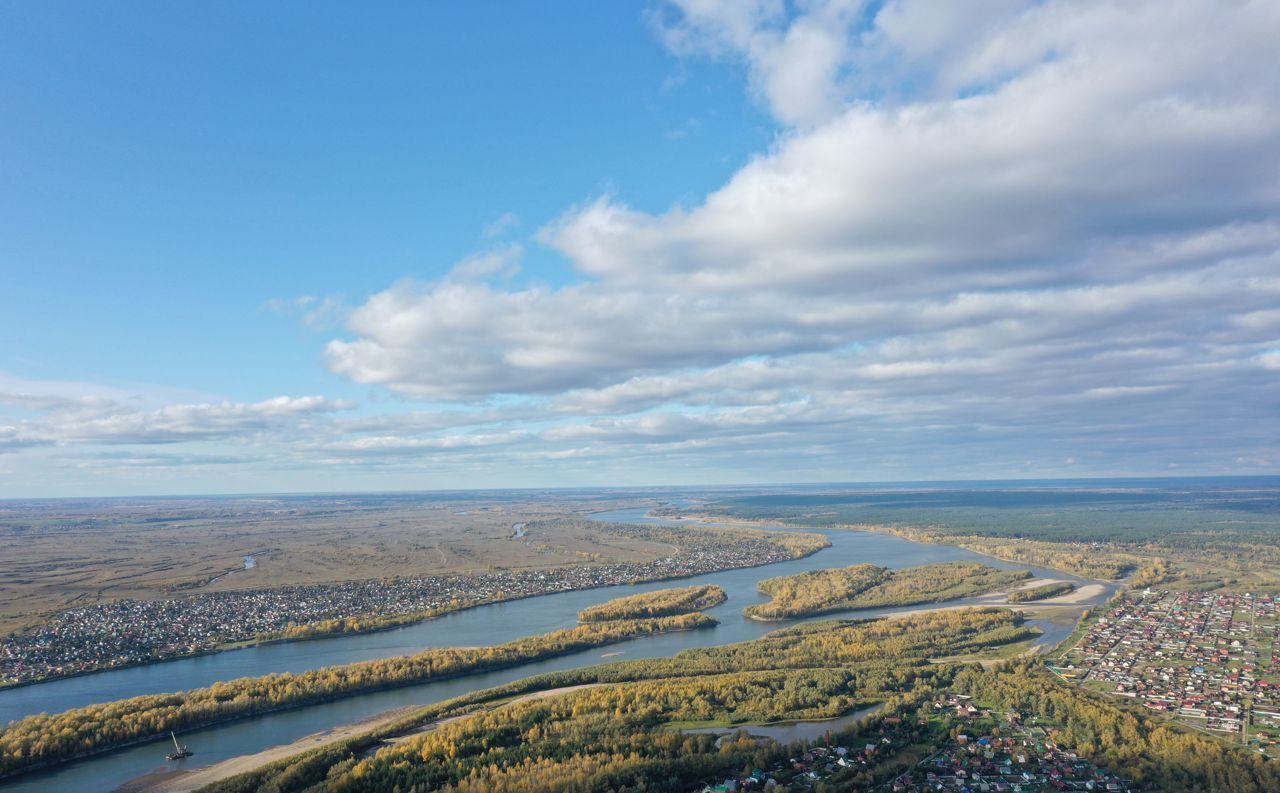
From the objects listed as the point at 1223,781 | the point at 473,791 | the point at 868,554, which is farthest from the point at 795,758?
the point at 868,554

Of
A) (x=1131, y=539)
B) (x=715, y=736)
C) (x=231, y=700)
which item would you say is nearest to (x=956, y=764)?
(x=715, y=736)

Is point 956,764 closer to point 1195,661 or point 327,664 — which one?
point 1195,661

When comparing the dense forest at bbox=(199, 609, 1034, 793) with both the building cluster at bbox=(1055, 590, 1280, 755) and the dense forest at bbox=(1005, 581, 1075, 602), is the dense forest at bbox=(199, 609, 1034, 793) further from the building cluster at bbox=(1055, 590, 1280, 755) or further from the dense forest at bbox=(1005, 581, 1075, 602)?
the dense forest at bbox=(1005, 581, 1075, 602)

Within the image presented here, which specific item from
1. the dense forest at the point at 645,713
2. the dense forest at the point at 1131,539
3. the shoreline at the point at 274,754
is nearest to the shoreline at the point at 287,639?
the shoreline at the point at 274,754

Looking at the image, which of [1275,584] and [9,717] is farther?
[1275,584]

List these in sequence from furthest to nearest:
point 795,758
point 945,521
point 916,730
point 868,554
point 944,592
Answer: point 945,521, point 868,554, point 944,592, point 916,730, point 795,758

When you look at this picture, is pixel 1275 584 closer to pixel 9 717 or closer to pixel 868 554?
pixel 868 554

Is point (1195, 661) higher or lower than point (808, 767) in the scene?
higher
